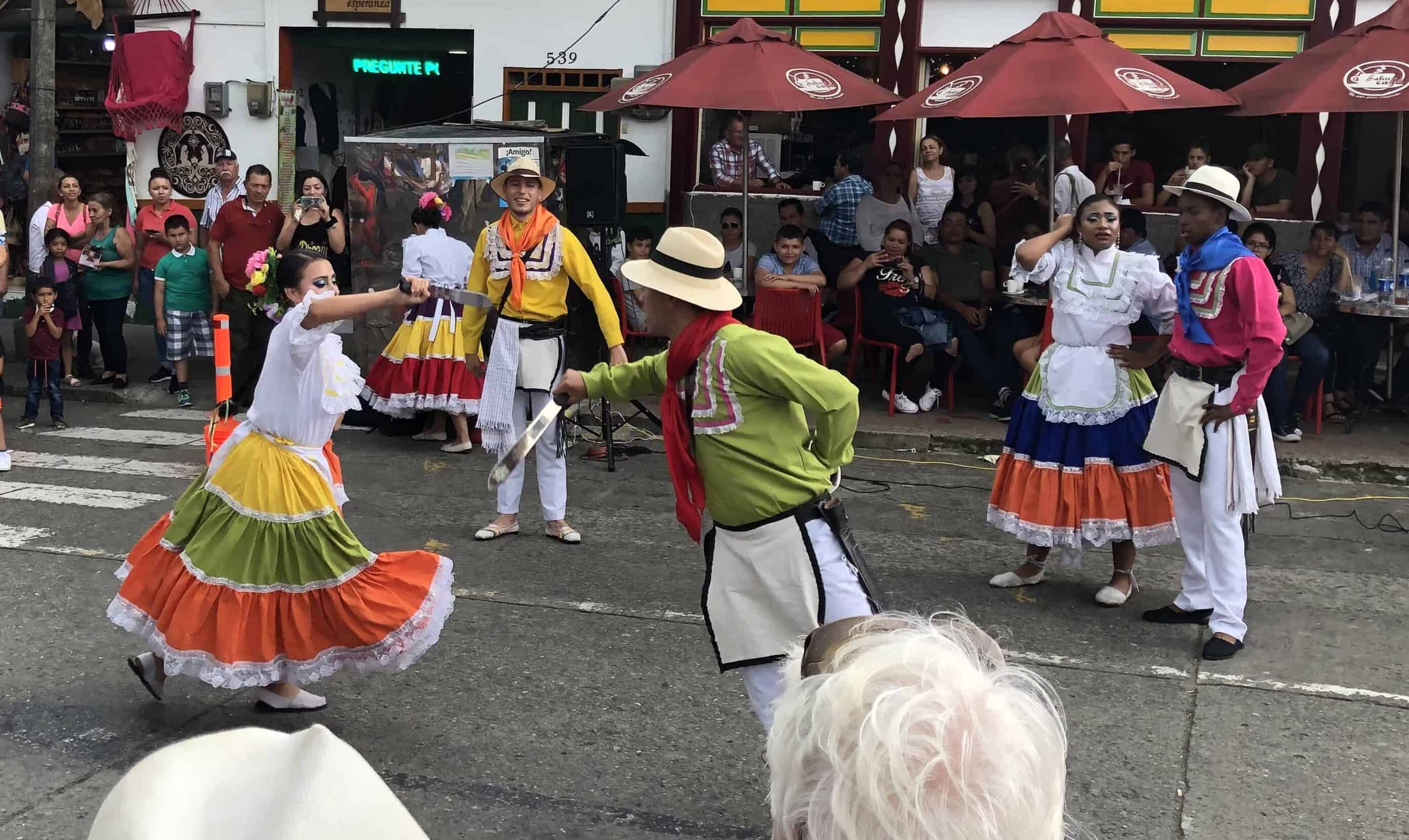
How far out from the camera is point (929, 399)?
38.3 feet

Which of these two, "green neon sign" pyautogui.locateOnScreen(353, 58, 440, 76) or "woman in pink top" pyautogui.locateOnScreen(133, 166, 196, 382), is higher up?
"green neon sign" pyautogui.locateOnScreen(353, 58, 440, 76)

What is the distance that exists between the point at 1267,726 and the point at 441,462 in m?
6.24

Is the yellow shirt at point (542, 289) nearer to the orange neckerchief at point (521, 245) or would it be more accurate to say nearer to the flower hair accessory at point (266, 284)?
the orange neckerchief at point (521, 245)

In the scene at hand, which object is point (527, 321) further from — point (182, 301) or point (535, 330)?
point (182, 301)

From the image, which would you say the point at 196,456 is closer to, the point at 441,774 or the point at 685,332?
the point at 441,774

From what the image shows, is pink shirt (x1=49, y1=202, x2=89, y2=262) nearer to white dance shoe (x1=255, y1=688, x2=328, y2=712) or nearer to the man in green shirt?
white dance shoe (x1=255, y1=688, x2=328, y2=712)

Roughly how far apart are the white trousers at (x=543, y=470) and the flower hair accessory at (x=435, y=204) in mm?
3205

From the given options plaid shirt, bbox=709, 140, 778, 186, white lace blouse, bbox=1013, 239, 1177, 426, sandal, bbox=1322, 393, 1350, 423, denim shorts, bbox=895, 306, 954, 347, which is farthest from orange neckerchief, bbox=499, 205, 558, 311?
sandal, bbox=1322, 393, 1350, 423

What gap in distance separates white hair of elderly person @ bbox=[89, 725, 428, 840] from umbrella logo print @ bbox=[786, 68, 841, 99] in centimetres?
974

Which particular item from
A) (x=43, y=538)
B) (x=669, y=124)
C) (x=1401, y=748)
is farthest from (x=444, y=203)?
(x=1401, y=748)

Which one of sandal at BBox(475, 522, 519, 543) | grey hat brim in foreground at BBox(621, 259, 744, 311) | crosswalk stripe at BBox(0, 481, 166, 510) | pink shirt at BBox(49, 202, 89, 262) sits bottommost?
crosswalk stripe at BBox(0, 481, 166, 510)

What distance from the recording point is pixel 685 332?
441cm

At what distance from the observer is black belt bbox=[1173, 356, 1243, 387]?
19.9 feet

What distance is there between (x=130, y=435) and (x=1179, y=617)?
7952mm
